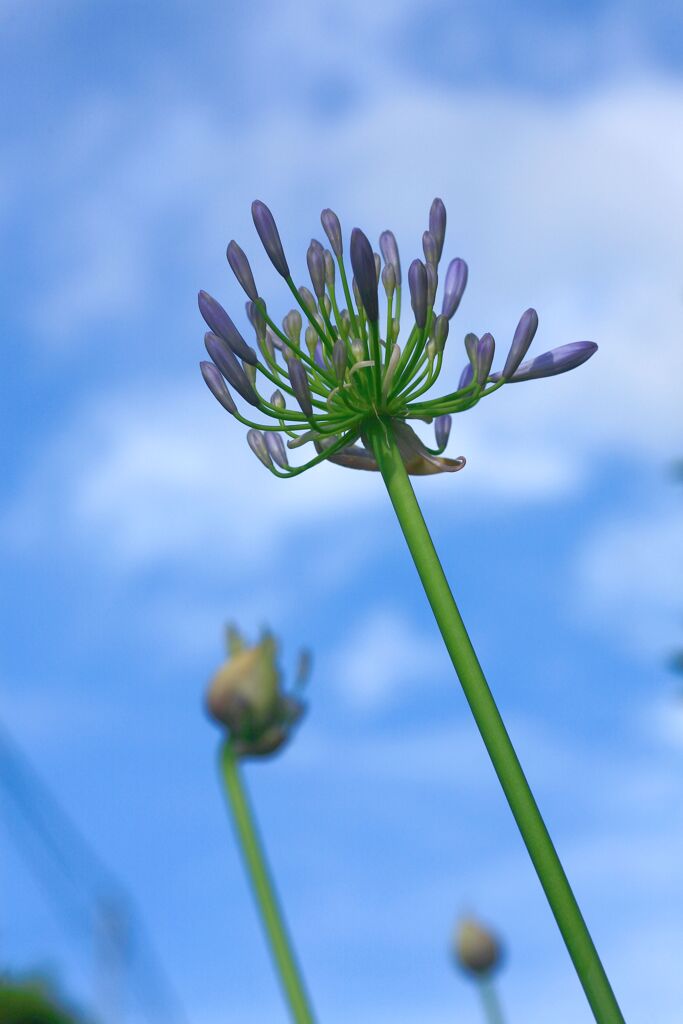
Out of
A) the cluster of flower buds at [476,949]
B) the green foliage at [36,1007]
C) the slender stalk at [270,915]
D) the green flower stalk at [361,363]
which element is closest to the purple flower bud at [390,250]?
the green flower stalk at [361,363]

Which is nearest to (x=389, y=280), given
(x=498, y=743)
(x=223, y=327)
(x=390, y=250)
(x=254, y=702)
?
(x=390, y=250)

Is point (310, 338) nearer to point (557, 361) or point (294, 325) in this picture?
point (294, 325)

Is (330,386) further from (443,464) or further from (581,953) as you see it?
(581,953)

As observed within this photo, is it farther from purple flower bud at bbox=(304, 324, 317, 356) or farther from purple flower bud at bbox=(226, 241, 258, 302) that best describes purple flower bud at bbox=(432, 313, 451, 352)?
purple flower bud at bbox=(226, 241, 258, 302)

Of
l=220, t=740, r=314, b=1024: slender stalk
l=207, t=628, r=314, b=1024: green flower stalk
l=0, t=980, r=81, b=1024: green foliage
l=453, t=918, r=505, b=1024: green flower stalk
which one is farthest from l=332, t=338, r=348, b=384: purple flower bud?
l=0, t=980, r=81, b=1024: green foliage

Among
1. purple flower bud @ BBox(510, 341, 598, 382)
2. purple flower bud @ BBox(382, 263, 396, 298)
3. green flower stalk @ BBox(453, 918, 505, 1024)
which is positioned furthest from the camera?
green flower stalk @ BBox(453, 918, 505, 1024)
